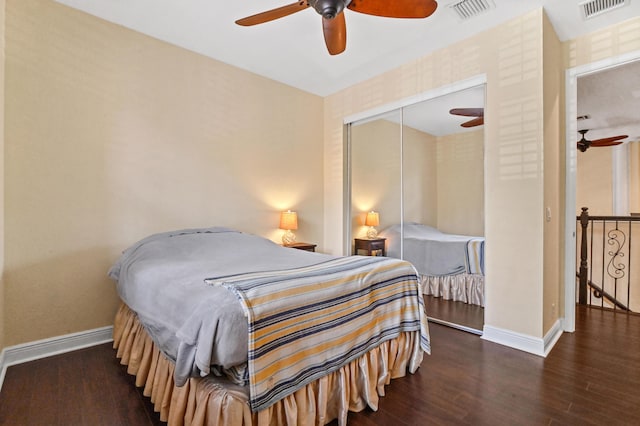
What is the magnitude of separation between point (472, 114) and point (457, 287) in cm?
168

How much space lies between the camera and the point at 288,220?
3750 millimetres

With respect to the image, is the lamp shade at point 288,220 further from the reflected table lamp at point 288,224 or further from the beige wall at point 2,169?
the beige wall at point 2,169

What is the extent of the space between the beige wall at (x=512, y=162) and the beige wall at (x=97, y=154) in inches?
95.4

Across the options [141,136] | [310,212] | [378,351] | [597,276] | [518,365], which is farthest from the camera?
[597,276]

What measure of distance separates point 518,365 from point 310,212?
2.73 meters

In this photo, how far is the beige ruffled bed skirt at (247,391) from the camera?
1.26 metres

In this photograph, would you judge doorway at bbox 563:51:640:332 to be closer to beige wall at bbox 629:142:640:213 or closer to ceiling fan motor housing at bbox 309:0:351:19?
ceiling fan motor housing at bbox 309:0:351:19

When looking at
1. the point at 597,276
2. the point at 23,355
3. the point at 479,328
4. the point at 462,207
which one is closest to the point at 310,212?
the point at 462,207

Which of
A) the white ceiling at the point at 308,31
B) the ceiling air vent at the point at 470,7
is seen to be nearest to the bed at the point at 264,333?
the white ceiling at the point at 308,31

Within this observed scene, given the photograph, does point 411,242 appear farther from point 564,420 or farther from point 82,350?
point 82,350

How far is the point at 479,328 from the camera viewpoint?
2.81 m

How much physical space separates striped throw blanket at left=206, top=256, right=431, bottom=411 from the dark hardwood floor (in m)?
0.33

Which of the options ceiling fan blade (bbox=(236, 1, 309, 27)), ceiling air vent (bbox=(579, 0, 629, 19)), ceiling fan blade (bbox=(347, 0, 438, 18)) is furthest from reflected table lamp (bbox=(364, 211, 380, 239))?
ceiling air vent (bbox=(579, 0, 629, 19))

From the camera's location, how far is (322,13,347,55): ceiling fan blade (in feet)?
6.93
